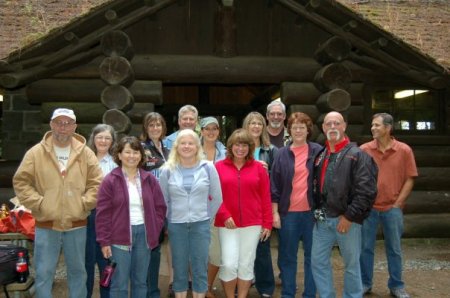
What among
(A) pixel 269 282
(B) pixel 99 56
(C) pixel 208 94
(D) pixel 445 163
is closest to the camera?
(A) pixel 269 282

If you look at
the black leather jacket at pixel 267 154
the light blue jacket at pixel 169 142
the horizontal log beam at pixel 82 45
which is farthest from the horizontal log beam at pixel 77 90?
the black leather jacket at pixel 267 154

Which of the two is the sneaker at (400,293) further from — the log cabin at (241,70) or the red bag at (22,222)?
the red bag at (22,222)

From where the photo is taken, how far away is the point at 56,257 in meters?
4.75

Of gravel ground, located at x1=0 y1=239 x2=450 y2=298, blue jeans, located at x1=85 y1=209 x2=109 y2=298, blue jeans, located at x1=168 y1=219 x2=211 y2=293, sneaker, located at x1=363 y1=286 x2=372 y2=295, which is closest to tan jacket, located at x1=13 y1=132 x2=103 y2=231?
blue jeans, located at x1=85 y1=209 x2=109 y2=298

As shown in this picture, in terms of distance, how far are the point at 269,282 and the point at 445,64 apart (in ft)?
15.4

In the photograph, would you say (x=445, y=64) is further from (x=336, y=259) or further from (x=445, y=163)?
A: (x=336, y=259)

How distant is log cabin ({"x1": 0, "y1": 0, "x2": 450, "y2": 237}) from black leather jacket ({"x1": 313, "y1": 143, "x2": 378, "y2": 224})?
329 centimetres

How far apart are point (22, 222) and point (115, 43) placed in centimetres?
323

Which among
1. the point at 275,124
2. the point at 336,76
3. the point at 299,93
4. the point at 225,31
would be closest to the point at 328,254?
the point at 275,124

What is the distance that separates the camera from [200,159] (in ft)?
16.3

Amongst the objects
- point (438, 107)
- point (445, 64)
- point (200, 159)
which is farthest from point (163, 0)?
point (438, 107)

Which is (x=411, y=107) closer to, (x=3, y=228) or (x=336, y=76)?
(x=336, y=76)

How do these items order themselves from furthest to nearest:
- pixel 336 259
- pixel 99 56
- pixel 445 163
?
pixel 445 163 → pixel 99 56 → pixel 336 259

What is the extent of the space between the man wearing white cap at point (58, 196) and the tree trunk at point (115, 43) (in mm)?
3096
